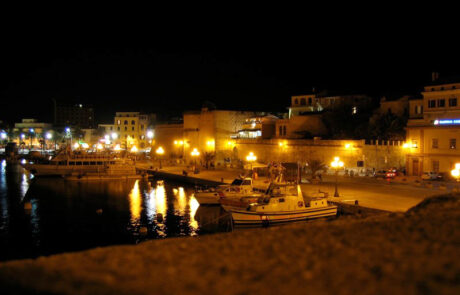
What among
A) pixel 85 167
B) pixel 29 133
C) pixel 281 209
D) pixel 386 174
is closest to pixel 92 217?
pixel 281 209

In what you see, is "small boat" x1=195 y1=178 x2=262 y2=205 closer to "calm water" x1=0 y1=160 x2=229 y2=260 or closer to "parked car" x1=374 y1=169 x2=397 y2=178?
"calm water" x1=0 y1=160 x2=229 y2=260

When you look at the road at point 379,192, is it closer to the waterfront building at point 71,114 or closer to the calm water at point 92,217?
the calm water at point 92,217

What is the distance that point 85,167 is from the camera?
152 feet

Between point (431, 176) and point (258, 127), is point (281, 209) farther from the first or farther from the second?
point (258, 127)

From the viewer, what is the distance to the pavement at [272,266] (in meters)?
5.69

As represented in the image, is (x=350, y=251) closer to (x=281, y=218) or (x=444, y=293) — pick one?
(x=444, y=293)

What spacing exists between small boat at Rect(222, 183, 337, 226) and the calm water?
Answer: 158cm

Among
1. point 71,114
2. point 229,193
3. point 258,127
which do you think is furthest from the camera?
point 71,114

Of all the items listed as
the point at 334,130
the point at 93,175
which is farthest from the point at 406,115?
the point at 93,175

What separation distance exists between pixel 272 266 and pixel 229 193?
57.8 ft

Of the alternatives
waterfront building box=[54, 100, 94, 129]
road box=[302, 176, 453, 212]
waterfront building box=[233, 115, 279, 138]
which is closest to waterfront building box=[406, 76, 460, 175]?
road box=[302, 176, 453, 212]

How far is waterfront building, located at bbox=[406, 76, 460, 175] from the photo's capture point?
28812 millimetres

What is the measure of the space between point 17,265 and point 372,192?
20.6 metres

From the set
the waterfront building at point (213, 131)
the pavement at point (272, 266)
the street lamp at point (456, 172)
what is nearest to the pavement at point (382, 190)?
the street lamp at point (456, 172)
